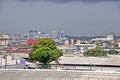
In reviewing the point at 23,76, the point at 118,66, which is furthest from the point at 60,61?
the point at 23,76

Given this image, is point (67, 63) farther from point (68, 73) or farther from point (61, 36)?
point (61, 36)

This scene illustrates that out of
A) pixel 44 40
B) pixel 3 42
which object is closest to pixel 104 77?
pixel 44 40

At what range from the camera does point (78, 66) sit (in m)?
22.6

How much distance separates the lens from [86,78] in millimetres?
16578

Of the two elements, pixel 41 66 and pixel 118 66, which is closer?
pixel 118 66

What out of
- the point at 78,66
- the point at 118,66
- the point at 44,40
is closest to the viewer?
the point at 118,66

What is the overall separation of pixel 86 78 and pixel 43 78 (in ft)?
5.89

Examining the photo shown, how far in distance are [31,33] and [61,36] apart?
45.9 feet

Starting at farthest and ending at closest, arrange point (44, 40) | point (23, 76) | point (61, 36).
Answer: point (61, 36) < point (44, 40) < point (23, 76)

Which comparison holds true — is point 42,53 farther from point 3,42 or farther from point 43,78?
point 3,42

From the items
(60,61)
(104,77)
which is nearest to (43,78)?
(104,77)

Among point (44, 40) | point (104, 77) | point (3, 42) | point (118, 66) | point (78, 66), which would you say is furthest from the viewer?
point (3, 42)

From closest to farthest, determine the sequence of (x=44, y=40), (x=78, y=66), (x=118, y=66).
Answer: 1. (x=118, y=66)
2. (x=78, y=66)
3. (x=44, y=40)

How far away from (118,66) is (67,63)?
3.34 m
